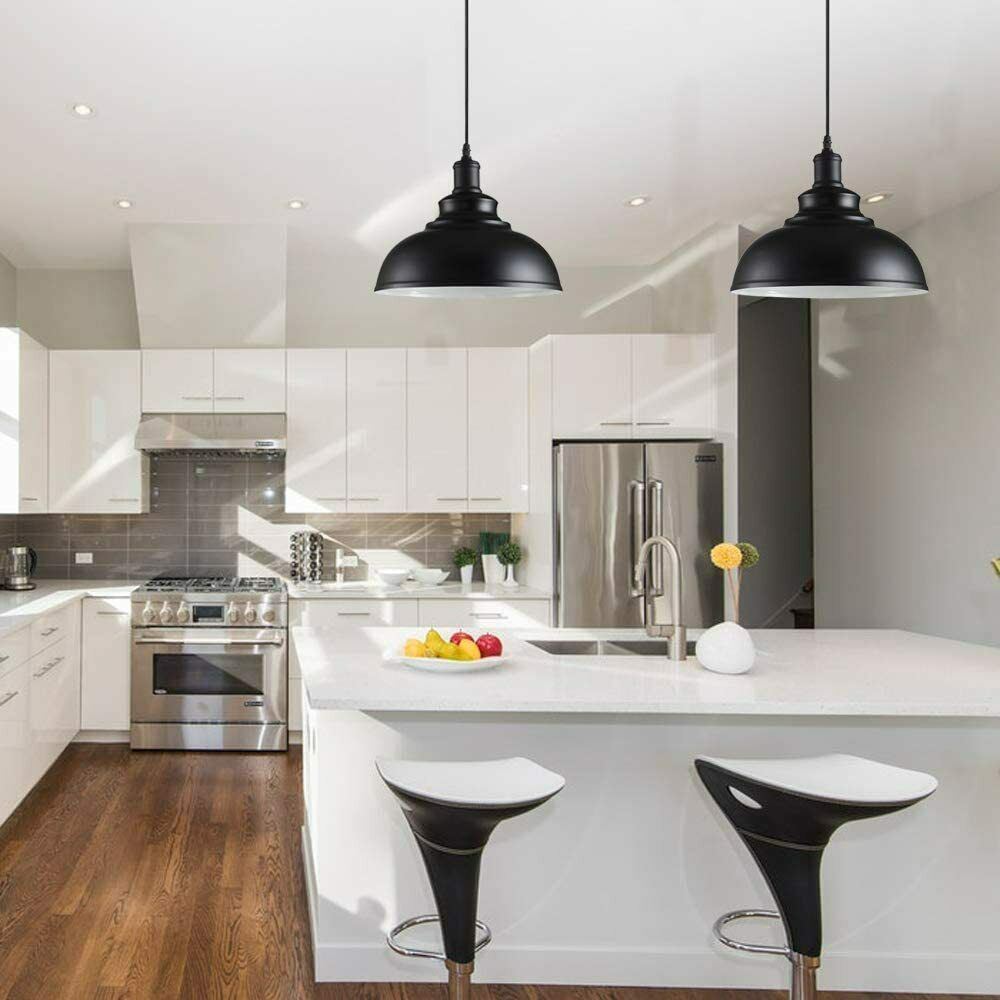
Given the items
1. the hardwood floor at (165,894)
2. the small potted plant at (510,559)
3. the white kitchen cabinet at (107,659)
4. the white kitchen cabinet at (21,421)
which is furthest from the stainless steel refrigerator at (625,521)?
the white kitchen cabinet at (21,421)

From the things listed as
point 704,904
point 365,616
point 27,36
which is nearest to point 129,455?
point 365,616

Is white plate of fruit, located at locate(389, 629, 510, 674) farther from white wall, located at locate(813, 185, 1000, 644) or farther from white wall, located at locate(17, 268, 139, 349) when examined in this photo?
white wall, located at locate(17, 268, 139, 349)

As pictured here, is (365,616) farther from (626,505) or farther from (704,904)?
(704,904)

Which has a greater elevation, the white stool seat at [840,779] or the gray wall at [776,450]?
the gray wall at [776,450]

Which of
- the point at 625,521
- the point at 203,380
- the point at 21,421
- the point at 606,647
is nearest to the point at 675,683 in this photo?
the point at 606,647

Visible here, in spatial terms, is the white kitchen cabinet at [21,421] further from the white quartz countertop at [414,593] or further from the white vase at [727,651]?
the white vase at [727,651]

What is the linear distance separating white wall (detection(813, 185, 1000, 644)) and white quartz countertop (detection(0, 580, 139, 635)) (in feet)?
13.1

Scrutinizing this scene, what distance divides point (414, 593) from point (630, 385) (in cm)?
161

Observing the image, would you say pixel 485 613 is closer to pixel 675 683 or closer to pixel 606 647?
pixel 606 647

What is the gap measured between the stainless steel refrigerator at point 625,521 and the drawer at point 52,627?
245cm

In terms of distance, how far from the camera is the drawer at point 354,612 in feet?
16.6

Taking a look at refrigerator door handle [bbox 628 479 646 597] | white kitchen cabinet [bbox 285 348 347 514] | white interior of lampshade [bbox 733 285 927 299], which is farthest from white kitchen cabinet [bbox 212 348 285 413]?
white interior of lampshade [bbox 733 285 927 299]

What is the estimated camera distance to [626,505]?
4793mm

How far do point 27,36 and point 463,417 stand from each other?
112 inches
